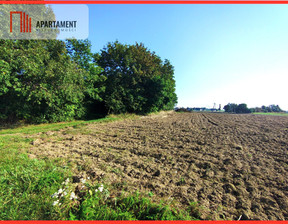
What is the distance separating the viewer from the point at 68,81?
11.5 m

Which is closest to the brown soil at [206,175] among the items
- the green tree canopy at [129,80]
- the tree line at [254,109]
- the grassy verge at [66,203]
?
the grassy verge at [66,203]

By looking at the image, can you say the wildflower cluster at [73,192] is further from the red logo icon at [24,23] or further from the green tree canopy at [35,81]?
the red logo icon at [24,23]

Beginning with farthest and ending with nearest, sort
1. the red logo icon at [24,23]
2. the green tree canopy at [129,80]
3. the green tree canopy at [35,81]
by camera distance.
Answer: the green tree canopy at [129,80] → the red logo icon at [24,23] → the green tree canopy at [35,81]

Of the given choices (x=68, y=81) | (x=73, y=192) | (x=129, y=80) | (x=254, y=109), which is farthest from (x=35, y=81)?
(x=254, y=109)

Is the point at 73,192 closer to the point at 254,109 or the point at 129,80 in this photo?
the point at 129,80

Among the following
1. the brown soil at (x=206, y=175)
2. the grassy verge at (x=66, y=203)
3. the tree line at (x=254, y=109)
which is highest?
the tree line at (x=254, y=109)

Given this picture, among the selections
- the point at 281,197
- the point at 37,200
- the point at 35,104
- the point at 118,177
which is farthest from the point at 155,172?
the point at 35,104

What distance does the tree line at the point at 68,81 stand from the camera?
9148 millimetres

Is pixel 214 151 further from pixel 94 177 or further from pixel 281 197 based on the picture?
pixel 94 177

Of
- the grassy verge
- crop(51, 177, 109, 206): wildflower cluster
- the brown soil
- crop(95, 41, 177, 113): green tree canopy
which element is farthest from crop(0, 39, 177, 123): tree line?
crop(51, 177, 109, 206): wildflower cluster

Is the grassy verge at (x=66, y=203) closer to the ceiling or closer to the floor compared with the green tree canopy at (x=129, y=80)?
closer to the floor

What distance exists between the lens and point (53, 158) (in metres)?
3.89

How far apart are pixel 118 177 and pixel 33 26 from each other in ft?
50.5

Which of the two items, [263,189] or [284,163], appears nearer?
[263,189]
